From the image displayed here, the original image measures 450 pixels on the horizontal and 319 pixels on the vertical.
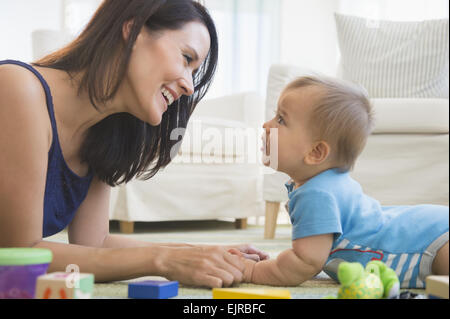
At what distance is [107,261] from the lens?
92cm

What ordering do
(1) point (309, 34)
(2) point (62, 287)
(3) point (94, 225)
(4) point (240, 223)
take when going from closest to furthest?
(2) point (62, 287) < (3) point (94, 225) < (4) point (240, 223) < (1) point (309, 34)

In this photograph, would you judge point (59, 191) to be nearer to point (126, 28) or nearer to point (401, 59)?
point (126, 28)

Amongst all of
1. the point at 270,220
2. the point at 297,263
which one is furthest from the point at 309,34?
the point at 297,263

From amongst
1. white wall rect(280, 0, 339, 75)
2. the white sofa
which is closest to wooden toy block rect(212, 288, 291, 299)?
the white sofa

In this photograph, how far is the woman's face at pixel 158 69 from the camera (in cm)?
103

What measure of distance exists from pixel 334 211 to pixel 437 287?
1.12 ft

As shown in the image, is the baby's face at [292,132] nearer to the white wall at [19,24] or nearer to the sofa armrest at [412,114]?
the sofa armrest at [412,114]

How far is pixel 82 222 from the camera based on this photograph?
1260mm

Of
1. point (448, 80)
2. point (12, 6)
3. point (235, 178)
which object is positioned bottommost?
point (235, 178)

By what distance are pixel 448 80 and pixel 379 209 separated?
6.42ft
